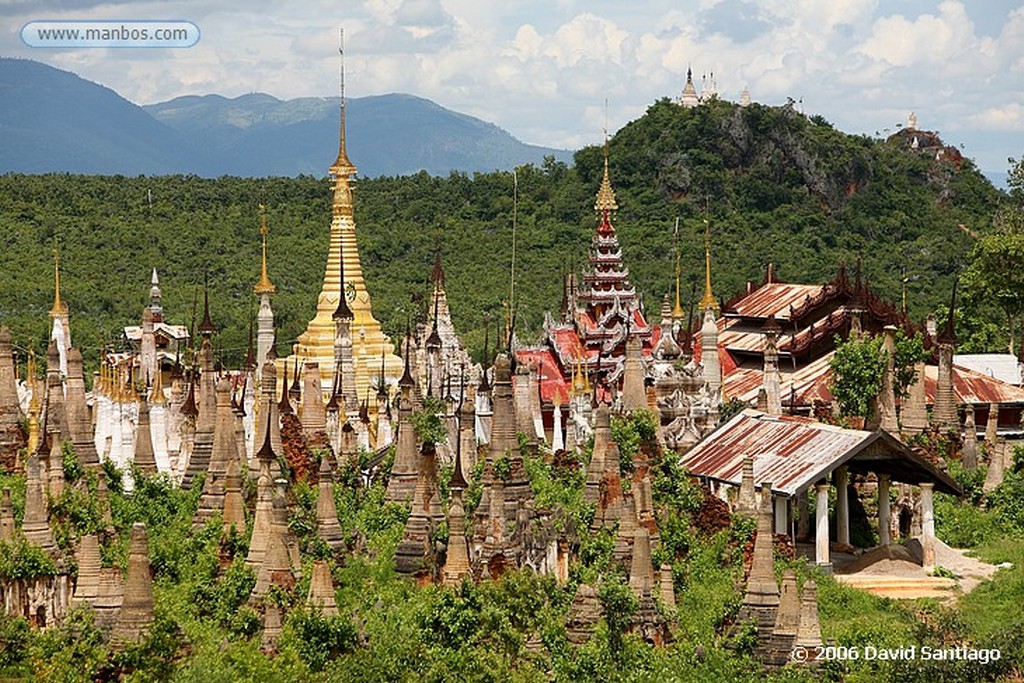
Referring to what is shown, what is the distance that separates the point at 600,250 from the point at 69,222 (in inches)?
1939

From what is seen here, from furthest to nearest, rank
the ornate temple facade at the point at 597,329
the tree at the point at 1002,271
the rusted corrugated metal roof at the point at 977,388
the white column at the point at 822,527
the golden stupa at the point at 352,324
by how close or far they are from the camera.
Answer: the tree at the point at 1002,271 < the ornate temple facade at the point at 597,329 < the golden stupa at the point at 352,324 < the rusted corrugated metal roof at the point at 977,388 < the white column at the point at 822,527

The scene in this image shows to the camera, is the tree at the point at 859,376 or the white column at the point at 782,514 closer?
the white column at the point at 782,514

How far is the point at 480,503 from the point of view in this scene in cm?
2802

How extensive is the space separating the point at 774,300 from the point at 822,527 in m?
29.5

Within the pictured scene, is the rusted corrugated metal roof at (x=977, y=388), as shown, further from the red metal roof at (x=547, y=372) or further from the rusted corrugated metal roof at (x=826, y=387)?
the red metal roof at (x=547, y=372)

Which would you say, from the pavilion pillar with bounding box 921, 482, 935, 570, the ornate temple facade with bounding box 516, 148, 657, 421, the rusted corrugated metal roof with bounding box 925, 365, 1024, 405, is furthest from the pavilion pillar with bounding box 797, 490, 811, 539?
the rusted corrugated metal roof with bounding box 925, 365, 1024, 405

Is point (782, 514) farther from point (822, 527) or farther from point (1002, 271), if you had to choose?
point (1002, 271)

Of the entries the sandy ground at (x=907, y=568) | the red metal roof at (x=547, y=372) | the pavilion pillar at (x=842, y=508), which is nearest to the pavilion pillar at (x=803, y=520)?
the pavilion pillar at (x=842, y=508)

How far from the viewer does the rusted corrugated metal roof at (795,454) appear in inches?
1172

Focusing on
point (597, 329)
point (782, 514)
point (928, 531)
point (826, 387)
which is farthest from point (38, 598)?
point (597, 329)

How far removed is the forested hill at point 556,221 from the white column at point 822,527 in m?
49.9

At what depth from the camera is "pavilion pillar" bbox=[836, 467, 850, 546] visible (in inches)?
1220

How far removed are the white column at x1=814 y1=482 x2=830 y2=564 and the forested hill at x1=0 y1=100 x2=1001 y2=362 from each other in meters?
49.9

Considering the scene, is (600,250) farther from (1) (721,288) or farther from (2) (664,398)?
(1) (721,288)
